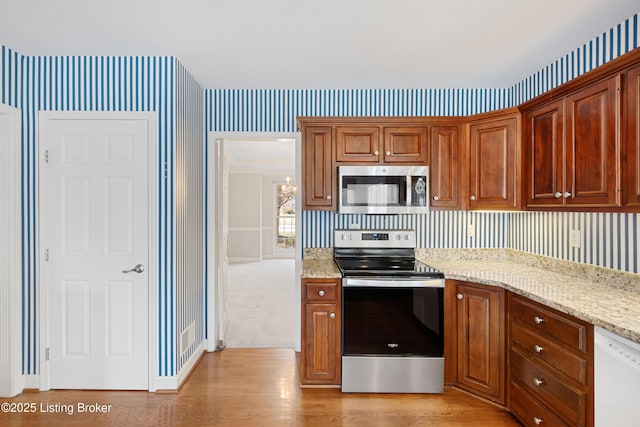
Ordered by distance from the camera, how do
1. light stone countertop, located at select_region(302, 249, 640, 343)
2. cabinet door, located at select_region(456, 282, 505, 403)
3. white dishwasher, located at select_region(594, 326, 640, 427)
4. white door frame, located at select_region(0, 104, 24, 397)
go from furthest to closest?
1. white door frame, located at select_region(0, 104, 24, 397)
2. cabinet door, located at select_region(456, 282, 505, 403)
3. light stone countertop, located at select_region(302, 249, 640, 343)
4. white dishwasher, located at select_region(594, 326, 640, 427)

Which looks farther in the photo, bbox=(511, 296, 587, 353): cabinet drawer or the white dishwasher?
bbox=(511, 296, 587, 353): cabinet drawer

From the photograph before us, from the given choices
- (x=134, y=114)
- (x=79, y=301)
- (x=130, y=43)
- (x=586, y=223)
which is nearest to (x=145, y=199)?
(x=134, y=114)

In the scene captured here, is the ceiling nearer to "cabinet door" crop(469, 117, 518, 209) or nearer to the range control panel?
"cabinet door" crop(469, 117, 518, 209)

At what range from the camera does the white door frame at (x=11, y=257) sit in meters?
2.72

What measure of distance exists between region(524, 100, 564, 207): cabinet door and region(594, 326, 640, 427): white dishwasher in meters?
1.04

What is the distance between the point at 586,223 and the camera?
267cm

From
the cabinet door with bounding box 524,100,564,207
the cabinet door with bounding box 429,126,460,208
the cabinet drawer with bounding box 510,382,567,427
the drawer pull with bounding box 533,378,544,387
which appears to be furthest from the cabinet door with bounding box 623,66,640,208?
the cabinet door with bounding box 429,126,460,208

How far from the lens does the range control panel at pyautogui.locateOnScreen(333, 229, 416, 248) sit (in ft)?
11.3

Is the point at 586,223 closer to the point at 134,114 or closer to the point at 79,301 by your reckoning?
the point at 134,114

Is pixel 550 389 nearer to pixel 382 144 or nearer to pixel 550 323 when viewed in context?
pixel 550 323

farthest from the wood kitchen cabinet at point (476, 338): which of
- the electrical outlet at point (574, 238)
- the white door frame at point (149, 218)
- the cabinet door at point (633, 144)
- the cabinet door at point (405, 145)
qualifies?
the white door frame at point (149, 218)

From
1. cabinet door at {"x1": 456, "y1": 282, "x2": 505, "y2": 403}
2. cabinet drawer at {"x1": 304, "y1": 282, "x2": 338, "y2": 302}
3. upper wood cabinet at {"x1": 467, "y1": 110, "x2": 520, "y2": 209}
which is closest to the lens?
cabinet door at {"x1": 456, "y1": 282, "x2": 505, "y2": 403}

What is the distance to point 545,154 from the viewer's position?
8.47 feet

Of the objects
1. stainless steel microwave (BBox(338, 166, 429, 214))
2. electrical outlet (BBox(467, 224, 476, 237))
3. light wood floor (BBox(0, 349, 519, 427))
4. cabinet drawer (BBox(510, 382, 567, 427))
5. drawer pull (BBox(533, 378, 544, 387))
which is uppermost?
stainless steel microwave (BBox(338, 166, 429, 214))
